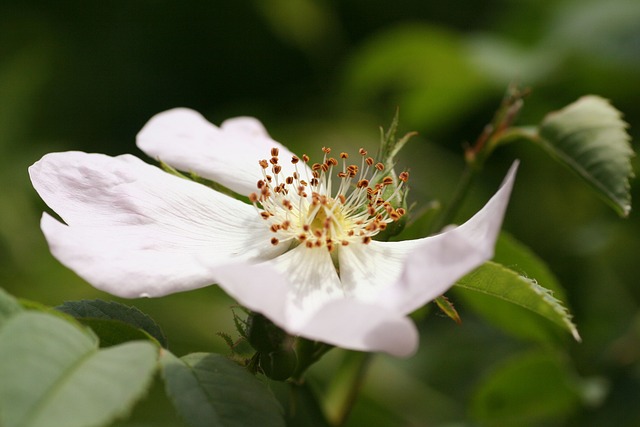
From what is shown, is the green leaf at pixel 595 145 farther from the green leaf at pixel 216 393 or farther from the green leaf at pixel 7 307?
the green leaf at pixel 7 307

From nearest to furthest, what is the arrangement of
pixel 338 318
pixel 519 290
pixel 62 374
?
pixel 62 374 → pixel 338 318 → pixel 519 290

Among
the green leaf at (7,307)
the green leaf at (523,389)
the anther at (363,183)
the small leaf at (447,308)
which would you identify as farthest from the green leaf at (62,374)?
the green leaf at (523,389)

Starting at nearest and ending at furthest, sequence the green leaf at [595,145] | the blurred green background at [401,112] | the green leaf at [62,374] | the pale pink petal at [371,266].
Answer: the green leaf at [62,374] < the pale pink petal at [371,266] < the green leaf at [595,145] < the blurred green background at [401,112]

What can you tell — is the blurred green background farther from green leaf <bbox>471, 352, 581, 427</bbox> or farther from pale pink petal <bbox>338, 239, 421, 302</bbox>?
pale pink petal <bbox>338, 239, 421, 302</bbox>

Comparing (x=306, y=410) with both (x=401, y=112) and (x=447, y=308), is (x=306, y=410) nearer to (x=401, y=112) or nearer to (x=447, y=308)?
(x=447, y=308)

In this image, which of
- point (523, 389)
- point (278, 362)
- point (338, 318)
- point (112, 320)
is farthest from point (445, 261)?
point (523, 389)

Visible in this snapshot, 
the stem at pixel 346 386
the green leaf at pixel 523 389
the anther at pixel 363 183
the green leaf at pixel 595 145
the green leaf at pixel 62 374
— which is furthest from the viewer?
the green leaf at pixel 523 389
